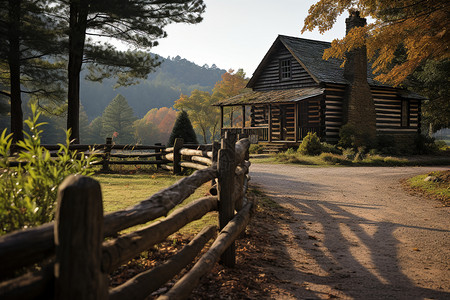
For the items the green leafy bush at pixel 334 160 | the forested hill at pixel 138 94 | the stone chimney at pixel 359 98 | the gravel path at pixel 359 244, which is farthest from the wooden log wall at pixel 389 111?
the forested hill at pixel 138 94

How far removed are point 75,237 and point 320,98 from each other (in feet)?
80.6

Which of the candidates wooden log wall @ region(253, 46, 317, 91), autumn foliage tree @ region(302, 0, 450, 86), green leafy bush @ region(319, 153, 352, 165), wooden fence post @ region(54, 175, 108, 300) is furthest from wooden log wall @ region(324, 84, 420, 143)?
wooden fence post @ region(54, 175, 108, 300)

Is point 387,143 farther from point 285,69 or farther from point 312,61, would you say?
point 285,69

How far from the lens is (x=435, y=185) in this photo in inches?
445

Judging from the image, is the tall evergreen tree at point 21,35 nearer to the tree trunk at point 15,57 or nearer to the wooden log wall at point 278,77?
the tree trunk at point 15,57

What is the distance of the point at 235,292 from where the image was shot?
4.02 metres

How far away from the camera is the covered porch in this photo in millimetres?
24891

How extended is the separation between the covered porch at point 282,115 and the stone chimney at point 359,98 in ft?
6.08

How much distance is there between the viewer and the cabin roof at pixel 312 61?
81.1ft

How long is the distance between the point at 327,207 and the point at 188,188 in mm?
5365

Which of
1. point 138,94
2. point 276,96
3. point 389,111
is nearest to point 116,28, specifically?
point 276,96

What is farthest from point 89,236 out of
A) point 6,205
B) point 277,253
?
point 277,253

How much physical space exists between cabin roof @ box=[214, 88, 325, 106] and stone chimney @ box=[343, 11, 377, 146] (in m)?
2.24

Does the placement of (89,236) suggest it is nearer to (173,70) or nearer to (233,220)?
(233,220)
